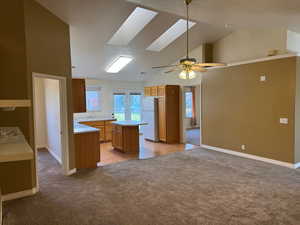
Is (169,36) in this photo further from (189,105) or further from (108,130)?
(189,105)

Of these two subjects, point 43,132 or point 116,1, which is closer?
point 116,1

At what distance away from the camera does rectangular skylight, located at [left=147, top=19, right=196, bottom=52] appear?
5562 mm

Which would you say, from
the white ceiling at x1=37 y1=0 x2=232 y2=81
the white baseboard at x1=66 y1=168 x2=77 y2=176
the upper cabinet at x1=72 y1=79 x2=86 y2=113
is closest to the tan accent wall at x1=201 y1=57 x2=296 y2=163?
the white ceiling at x1=37 y1=0 x2=232 y2=81

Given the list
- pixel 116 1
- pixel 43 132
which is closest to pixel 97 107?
pixel 43 132

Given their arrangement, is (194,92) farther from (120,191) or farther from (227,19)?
(120,191)

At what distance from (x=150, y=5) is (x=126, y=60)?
3.21 meters

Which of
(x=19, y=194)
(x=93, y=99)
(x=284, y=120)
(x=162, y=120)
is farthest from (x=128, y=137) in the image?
(x=284, y=120)

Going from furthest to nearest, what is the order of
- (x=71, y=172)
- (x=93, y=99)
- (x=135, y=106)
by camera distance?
(x=135, y=106), (x=93, y=99), (x=71, y=172)

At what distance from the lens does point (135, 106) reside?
31.5 feet

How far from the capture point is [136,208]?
120 inches

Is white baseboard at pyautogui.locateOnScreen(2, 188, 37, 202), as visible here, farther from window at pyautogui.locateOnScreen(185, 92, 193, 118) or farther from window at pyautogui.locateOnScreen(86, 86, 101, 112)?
window at pyautogui.locateOnScreen(185, 92, 193, 118)

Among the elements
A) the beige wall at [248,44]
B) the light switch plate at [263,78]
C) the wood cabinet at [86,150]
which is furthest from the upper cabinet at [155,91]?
the wood cabinet at [86,150]

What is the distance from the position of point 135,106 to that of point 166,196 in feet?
21.2

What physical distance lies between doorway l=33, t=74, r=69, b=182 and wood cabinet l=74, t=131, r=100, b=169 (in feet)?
1.16
